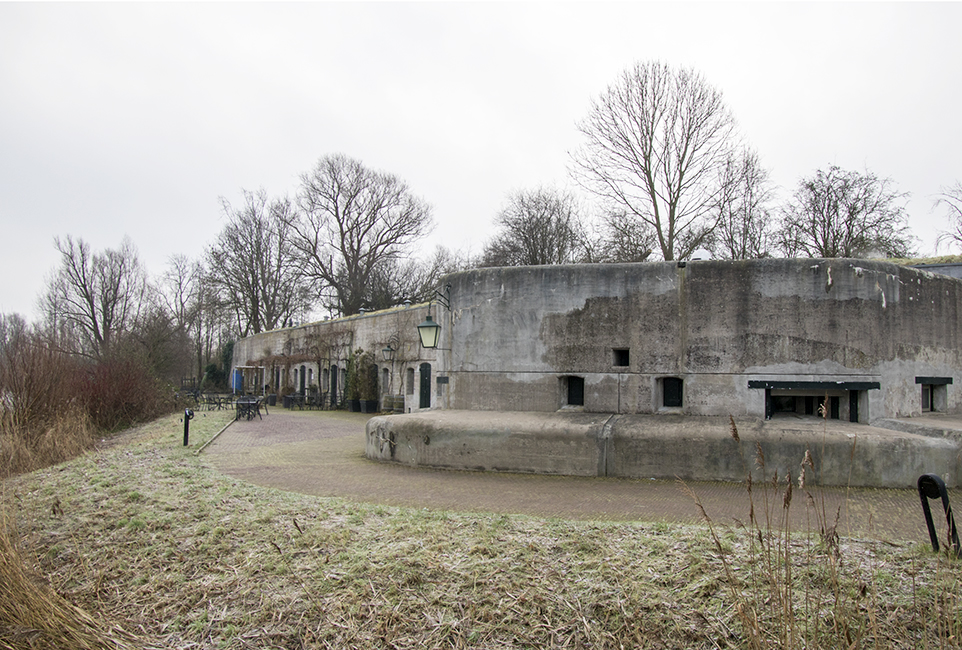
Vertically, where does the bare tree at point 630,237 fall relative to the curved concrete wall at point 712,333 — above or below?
above

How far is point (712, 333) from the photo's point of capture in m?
9.29

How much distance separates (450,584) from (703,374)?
5949 mm

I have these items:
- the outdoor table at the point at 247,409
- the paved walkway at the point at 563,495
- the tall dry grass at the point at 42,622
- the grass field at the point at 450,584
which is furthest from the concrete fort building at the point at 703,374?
the outdoor table at the point at 247,409

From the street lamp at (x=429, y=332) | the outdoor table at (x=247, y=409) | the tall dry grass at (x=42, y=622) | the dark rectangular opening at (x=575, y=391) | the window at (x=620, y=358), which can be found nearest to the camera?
the tall dry grass at (x=42, y=622)

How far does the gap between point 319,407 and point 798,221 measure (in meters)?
21.0

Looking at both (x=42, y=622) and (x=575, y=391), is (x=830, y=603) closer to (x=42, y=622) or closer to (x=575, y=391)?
(x=42, y=622)

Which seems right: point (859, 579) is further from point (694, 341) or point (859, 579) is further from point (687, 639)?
point (694, 341)

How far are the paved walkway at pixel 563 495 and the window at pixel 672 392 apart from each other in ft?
5.33

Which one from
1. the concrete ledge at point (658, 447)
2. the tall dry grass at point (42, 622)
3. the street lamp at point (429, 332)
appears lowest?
the tall dry grass at point (42, 622)

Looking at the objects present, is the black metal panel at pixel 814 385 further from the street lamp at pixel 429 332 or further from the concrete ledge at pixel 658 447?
the street lamp at pixel 429 332

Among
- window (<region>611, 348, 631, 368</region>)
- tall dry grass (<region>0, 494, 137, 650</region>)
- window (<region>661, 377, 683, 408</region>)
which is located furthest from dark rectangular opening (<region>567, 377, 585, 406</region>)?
tall dry grass (<region>0, 494, 137, 650</region>)

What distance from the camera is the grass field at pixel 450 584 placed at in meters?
3.96

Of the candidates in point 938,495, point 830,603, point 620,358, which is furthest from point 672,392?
point 830,603

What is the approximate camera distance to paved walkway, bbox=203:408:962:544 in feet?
20.8
